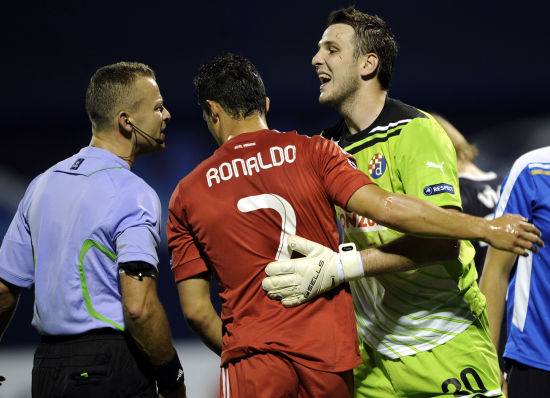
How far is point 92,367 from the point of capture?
2.61 meters

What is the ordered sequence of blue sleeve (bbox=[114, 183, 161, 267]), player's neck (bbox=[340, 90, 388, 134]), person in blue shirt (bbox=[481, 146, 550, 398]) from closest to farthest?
blue sleeve (bbox=[114, 183, 161, 267]) < person in blue shirt (bbox=[481, 146, 550, 398]) < player's neck (bbox=[340, 90, 388, 134])

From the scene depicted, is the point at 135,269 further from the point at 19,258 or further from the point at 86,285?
the point at 19,258

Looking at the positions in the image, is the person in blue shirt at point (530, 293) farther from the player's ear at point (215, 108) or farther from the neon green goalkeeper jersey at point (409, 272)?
the player's ear at point (215, 108)

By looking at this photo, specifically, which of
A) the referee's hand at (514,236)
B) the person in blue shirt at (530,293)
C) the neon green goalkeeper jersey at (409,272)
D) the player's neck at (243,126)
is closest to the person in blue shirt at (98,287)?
the player's neck at (243,126)

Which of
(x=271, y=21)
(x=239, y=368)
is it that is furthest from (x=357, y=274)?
(x=271, y=21)

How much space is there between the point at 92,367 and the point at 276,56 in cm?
477

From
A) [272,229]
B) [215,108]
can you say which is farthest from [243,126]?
[272,229]

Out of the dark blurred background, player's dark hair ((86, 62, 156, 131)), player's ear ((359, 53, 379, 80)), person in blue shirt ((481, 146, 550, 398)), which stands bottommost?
person in blue shirt ((481, 146, 550, 398))

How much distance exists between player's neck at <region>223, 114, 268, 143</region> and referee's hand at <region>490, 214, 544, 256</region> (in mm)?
1023

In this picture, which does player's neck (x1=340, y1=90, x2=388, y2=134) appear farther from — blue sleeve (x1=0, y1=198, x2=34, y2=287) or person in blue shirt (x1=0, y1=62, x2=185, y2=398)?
blue sleeve (x1=0, y1=198, x2=34, y2=287)

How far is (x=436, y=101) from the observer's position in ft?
22.3

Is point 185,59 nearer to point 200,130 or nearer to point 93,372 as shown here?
point 200,130

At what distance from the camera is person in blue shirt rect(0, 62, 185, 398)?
8.57 feet

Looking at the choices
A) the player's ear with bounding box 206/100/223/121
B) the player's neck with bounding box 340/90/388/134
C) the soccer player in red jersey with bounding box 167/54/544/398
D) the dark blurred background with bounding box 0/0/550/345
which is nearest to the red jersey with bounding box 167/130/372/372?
the soccer player in red jersey with bounding box 167/54/544/398
